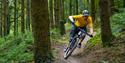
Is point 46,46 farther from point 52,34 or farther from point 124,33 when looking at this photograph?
point 52,34

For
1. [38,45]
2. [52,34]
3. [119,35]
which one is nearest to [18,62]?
[38,45]

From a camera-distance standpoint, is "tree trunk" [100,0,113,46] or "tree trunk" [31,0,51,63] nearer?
"tree trunk" [31,0,51,63]

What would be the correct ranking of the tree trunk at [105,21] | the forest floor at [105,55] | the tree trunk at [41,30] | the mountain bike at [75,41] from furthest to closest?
the mountain bike at [75,41]
the tree trunk at [105,21]
the forest floor at [105,55]
the tree trunk at [41,30]

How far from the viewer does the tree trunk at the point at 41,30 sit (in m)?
9.89

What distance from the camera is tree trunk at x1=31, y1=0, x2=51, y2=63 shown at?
9891mm

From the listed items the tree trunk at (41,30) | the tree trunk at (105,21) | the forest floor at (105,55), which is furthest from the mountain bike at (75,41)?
the tree trunk at (41,30)

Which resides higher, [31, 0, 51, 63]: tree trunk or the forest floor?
[31, 0, 51, 63]: tree trunk

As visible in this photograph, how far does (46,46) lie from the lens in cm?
1013

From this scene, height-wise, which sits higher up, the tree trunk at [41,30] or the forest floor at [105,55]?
the tree trunk at [41,30]

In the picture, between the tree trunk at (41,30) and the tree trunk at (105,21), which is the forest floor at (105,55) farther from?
the tree trunk at (41,30)

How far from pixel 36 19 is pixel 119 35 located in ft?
15.8

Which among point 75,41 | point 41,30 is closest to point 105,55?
point 75,41

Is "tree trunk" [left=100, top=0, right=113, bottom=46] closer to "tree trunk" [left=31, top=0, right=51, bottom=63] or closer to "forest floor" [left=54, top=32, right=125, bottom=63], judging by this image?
"forest floor" [left=54, top=32, right=125, bottom=63]

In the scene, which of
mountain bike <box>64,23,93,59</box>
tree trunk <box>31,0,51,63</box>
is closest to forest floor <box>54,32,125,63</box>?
mountain bike <box>64,23,93,59</box>
